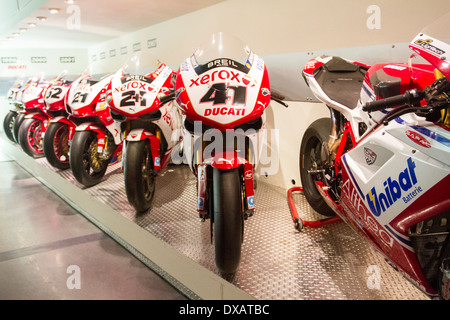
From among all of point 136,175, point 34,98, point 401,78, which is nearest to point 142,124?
point 136,175

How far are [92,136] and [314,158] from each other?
1.81 meters

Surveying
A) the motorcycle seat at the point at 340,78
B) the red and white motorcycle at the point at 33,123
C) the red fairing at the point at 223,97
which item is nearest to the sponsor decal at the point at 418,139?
the red fairing at the point at 223,97

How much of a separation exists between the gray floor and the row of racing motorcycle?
0.38 metres

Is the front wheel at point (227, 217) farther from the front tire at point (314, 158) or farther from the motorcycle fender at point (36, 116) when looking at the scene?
the motorcycle fender at point (36, 116)

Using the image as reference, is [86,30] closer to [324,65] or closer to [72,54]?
[72,54]

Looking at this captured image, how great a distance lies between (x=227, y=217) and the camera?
1.34m

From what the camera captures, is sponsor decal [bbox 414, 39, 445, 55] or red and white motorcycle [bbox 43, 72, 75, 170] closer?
sponsor decal [bbox 414, 39, 445, 55]

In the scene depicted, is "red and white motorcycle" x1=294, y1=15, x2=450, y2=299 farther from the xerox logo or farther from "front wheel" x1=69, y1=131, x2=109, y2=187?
"front wheel" x1=69, y1=131, x2=109, y2=187

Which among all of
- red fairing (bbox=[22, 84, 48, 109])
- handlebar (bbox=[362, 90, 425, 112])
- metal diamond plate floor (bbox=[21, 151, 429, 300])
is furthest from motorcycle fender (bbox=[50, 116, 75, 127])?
handlebar (bbox=[362, 90, 425, 112])

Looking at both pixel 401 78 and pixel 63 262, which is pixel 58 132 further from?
pixel 401 78

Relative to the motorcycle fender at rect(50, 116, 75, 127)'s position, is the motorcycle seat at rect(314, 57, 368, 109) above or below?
above

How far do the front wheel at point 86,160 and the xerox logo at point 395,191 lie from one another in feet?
7.19

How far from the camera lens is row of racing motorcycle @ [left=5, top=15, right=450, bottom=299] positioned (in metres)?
0.94
